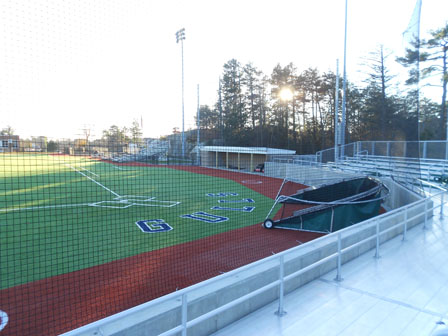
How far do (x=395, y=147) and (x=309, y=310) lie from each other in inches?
265

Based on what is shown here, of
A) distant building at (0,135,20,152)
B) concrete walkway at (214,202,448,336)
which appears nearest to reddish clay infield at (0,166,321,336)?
concrete walkway at (214,202,448,336)

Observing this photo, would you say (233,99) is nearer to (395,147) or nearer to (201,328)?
(395,147)

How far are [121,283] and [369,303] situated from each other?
3241 millimetres

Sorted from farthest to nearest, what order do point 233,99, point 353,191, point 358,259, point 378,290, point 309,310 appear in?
point 233,99 < point 353,191 < point 358,259 < point 378,290 < point 309,310

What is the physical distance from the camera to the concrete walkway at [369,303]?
2.55 metres

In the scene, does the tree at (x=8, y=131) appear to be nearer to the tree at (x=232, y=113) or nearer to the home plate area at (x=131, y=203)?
the home plate area at (x=131, y=203)

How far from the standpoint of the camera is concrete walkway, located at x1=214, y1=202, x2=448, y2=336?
2551 mm

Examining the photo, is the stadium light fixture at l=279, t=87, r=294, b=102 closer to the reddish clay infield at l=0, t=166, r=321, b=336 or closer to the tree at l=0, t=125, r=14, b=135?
the reddish clay infield at l=0, t=166, r=321, b=336

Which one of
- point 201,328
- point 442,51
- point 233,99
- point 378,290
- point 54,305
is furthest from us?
point 233,99

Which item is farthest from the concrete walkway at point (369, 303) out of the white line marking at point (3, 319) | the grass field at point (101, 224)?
the grass field at point (101, 224)

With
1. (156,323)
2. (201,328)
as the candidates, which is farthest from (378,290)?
(156,323)

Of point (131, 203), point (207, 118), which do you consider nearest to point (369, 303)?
point (207, 118)

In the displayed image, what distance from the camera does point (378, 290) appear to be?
3.22 metres

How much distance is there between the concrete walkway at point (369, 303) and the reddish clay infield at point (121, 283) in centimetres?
180
